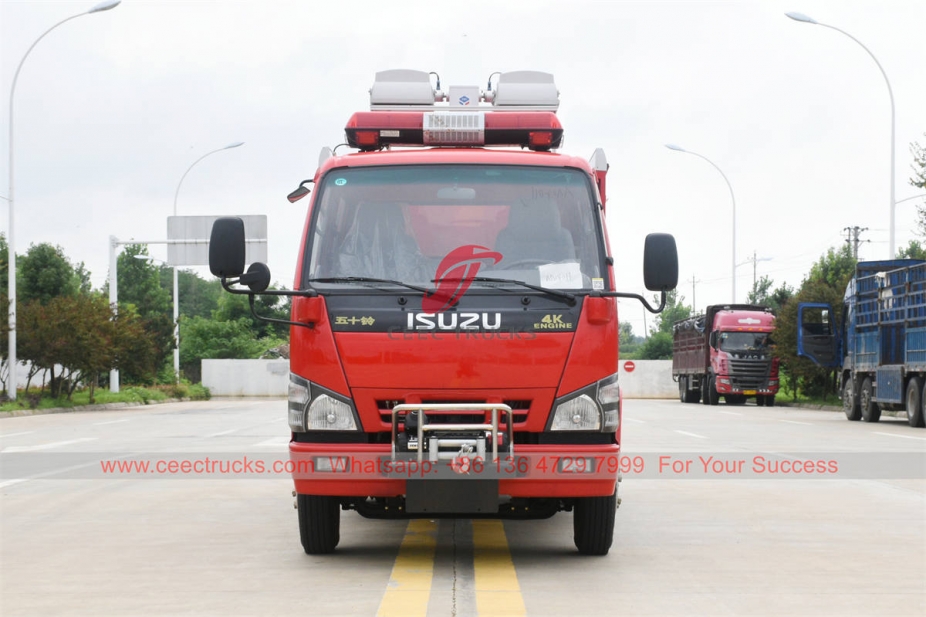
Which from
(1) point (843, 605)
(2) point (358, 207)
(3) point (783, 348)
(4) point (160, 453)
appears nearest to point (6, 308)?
(4) point (160, 453)

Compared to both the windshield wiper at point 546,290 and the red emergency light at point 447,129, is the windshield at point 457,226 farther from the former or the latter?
A: the red emergency light at point 447,129

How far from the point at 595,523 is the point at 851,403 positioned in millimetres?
23045

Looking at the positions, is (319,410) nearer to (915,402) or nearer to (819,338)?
(915,402)

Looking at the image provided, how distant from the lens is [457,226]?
25.1ft

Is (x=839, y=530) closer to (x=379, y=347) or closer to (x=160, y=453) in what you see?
(x=379, y=347)

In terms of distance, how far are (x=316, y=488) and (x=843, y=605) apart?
3.01 meters

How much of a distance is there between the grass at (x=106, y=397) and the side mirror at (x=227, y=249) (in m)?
28.1

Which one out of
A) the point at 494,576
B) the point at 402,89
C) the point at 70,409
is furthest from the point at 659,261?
the point at 70,409

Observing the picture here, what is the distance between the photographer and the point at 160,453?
16953 millimetres

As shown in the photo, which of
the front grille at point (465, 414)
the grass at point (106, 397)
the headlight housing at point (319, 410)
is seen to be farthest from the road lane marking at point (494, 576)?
the grass at point (106, 397)

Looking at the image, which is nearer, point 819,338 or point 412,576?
point 412,576

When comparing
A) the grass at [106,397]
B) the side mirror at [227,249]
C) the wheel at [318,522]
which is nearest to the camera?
the side mirror at [227,249]

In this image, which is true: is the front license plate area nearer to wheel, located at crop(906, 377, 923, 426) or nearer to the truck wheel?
the truck wheel

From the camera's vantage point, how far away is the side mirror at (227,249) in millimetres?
7207
